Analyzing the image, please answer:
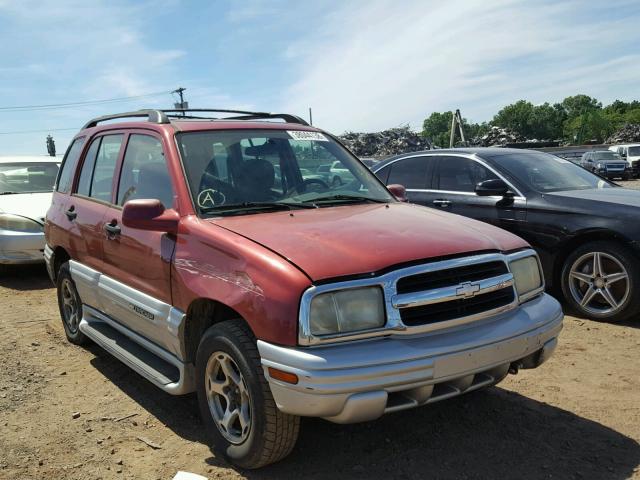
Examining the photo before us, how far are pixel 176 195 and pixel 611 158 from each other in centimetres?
3265

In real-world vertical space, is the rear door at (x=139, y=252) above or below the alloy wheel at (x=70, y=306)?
above

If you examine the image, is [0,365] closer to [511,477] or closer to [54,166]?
[511,477]

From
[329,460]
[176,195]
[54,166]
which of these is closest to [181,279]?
[176,195]

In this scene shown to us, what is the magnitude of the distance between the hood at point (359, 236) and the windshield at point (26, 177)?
285 inches

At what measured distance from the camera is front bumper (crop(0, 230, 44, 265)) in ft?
25.9

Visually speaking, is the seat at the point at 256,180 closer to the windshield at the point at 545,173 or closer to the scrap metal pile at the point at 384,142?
the windshield at the point at 545,173

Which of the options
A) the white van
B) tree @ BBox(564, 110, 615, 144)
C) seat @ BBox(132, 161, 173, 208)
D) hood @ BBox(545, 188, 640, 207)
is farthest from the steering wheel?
tree @ BBox(564, 110, 615, 144)

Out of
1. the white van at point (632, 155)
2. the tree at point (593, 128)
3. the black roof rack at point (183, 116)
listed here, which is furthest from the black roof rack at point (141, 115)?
the tree at point (593, 128)

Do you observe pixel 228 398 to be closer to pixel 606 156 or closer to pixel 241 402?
pixel 241 402

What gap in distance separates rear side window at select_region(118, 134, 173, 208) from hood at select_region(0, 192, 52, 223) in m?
4.67

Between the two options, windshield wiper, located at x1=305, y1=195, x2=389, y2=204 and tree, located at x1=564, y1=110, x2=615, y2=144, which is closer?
windshield wiper, located at x1=305, y1=195, x2=389, y2=204

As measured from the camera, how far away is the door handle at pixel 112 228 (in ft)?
12.9

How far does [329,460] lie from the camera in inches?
122

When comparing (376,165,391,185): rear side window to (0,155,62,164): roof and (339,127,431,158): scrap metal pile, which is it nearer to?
(0,155,62,164): roof
